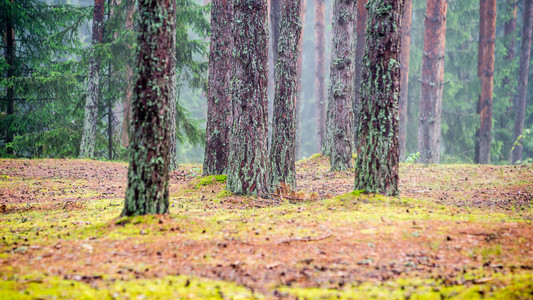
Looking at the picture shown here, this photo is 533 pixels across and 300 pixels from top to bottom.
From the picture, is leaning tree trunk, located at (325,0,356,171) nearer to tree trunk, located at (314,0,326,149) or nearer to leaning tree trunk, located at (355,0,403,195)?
leaning tree trunk, located at (355,0,403,195)

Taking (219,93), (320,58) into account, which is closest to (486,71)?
(320,58)

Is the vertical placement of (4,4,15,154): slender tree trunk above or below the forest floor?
above

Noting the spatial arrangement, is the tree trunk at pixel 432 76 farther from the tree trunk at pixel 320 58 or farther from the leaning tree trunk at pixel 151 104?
the leaning tree trunk at pixel 151 104

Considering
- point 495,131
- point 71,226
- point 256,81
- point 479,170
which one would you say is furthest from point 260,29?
point 495,131

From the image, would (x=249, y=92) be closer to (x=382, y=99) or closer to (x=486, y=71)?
(x=382, y=99)

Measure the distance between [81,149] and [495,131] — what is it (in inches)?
895

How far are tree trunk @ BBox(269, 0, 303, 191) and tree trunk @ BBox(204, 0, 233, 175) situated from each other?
4.95ft

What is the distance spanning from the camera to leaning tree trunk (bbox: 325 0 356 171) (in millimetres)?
13055

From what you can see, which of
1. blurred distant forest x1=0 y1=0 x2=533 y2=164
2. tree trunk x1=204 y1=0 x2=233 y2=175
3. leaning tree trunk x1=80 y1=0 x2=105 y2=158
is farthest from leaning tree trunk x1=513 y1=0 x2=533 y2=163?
leaning tree trunk x1=80 y1=0 x2=105 y2=158

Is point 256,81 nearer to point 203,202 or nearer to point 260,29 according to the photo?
point 260,29

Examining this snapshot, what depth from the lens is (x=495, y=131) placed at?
80.3 feet

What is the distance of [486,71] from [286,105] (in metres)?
14.6

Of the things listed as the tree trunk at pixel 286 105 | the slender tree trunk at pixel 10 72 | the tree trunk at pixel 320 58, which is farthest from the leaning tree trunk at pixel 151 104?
the tree trunk at pixel 320 58

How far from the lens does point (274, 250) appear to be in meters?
4.71
